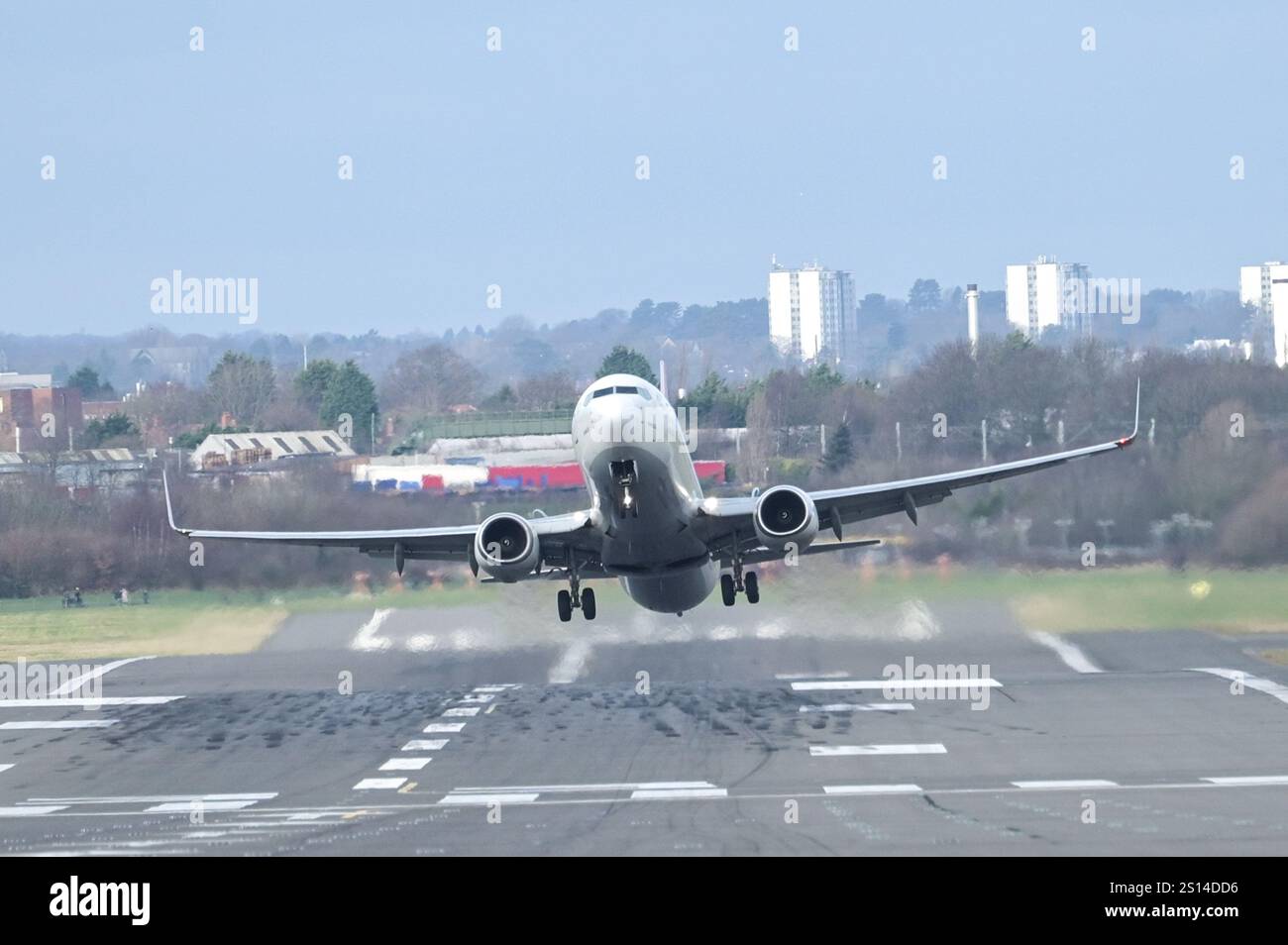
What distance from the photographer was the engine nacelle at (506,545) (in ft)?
102

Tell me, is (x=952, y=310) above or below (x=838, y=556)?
above

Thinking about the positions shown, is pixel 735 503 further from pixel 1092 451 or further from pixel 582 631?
pixel 582 631

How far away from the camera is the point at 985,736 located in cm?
3656

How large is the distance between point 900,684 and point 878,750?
914cm

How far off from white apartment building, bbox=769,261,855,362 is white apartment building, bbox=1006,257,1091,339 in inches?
637

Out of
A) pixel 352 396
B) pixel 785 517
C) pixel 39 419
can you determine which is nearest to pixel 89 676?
pixel 39 419

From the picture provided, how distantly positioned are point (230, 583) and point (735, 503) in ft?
72.1

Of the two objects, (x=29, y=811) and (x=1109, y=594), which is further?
(x=1109, y=594)

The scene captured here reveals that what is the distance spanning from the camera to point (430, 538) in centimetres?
3581

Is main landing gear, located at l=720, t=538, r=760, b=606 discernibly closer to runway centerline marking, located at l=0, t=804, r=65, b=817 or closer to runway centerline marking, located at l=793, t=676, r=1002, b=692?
runway centerline marking, located at l=793, t=676, r=1002, b=692

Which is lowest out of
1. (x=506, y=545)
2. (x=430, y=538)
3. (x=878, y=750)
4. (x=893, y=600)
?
(x=878, y=750)

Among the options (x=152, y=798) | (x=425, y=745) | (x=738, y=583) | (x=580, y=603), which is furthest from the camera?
(x=425, y=745)

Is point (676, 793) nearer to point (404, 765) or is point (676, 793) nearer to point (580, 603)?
point (580, 603)
